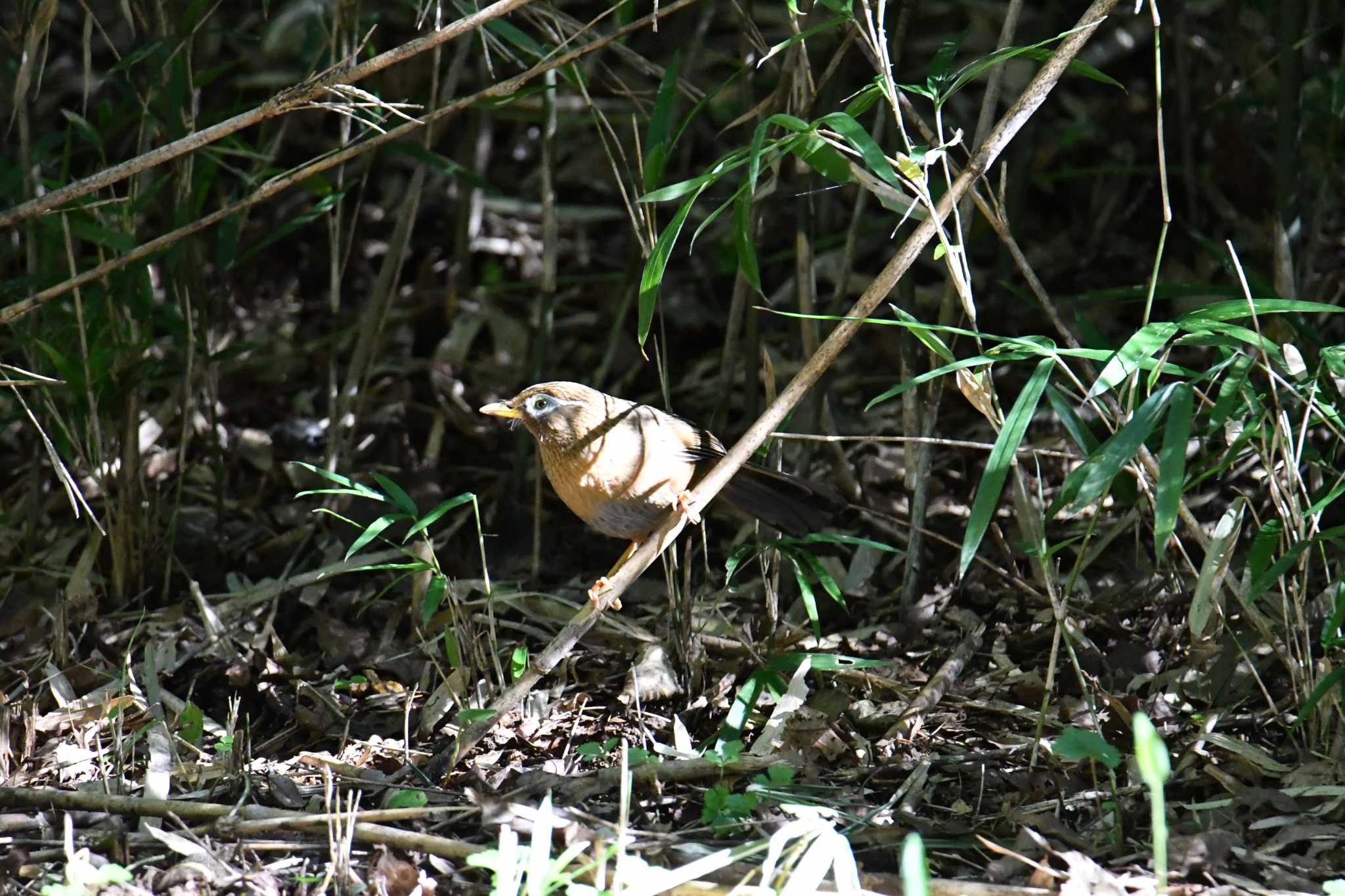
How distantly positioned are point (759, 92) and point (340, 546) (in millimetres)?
2887

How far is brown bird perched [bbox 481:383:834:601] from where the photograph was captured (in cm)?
396

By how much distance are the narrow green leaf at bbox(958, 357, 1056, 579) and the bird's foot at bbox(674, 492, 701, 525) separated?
2.70 feet

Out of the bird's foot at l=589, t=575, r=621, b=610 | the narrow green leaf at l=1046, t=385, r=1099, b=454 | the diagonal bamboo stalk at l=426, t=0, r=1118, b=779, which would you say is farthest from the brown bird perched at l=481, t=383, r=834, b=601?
the narrow green leaf at l=1046, t=385, r=1099, b=454

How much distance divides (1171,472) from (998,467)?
1.15ft

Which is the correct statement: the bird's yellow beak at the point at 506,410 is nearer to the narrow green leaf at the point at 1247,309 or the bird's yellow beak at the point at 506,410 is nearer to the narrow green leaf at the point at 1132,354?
the narrow green leaf at the point at 1132,354

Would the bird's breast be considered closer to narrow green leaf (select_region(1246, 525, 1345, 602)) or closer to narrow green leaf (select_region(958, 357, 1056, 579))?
narrow green leaf (select_region(958, 357, 1056, 579))

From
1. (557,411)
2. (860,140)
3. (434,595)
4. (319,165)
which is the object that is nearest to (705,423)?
(557,411)

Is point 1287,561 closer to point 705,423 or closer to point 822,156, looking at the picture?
point 822,156

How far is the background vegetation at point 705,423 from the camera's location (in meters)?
3.10

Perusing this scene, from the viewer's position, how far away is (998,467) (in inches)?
111

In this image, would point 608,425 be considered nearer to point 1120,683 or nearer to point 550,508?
point 550,508

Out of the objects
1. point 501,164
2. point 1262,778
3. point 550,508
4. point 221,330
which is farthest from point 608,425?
point 501,164

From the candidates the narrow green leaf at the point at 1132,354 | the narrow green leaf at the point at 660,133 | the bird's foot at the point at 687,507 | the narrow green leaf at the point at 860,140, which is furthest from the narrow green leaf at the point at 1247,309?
the narrow green leaf at the point at 660,133

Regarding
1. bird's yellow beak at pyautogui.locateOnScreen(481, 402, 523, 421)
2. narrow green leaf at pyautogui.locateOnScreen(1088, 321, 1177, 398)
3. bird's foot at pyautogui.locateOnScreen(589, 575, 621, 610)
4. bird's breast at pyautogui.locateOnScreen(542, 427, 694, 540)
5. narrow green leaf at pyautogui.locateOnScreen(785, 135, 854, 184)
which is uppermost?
narrow green leaf at pyautogui.locateOnScreen(785, 135, 854, 184)
